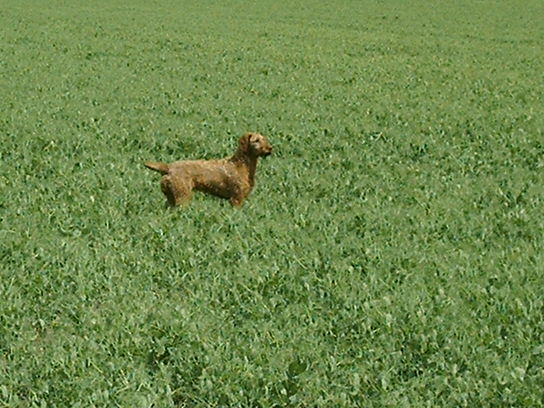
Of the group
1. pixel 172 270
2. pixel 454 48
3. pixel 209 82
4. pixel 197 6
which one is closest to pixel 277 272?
pixel 172 270

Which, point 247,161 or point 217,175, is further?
point 247,161

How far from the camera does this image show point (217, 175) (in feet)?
24.9

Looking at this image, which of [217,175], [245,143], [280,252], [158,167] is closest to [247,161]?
[245,143]

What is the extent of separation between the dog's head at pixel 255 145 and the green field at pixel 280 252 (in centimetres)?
65

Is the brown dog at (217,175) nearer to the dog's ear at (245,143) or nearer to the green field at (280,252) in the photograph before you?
the dog's ear at (245,143)

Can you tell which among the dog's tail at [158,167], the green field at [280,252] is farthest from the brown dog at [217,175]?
the green field at [280,252]

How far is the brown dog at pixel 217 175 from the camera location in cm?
740

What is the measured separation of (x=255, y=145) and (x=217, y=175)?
53 cm

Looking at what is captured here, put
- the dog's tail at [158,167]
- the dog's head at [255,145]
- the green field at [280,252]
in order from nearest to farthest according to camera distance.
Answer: the green field at [280,252] < the dog's tail at [158,167] < the dog's head at [255,145]

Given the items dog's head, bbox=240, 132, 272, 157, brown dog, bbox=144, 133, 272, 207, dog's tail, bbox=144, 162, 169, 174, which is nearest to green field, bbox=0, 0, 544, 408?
brown dog, bbox=144, 133, 272, 207

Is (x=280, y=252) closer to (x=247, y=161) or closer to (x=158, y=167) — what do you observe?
(x=247, y=161)

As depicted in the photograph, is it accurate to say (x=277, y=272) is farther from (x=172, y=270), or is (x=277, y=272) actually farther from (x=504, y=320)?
(x=504, y=320)

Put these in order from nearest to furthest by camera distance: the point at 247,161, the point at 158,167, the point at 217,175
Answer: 1. the point at 158,167
2. the point at 217,175
3. the point at 247,161

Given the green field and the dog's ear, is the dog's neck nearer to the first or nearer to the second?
the dog's ear
